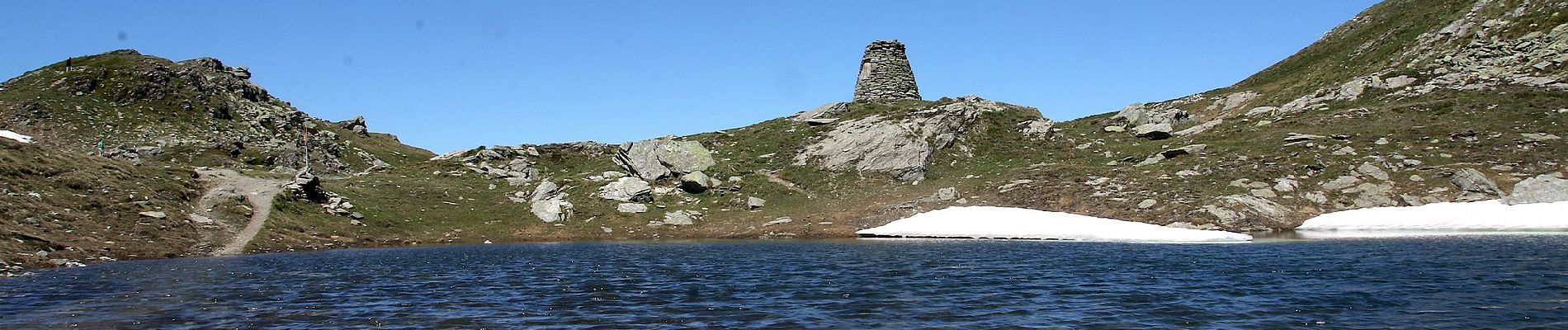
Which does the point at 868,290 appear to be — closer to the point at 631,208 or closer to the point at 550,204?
the point at 631,208

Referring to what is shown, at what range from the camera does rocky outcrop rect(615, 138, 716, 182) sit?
7294 cm

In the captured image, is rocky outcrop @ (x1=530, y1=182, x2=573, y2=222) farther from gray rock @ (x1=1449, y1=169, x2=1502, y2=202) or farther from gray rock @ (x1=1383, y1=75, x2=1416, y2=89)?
gray rock @ (x1=1383, y1=75, x2=1416, y2=89)

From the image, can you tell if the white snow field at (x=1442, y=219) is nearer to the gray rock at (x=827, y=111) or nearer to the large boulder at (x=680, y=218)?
the large boulder at (x=680, y=218)

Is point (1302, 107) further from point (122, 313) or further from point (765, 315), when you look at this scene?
point (122, 313)

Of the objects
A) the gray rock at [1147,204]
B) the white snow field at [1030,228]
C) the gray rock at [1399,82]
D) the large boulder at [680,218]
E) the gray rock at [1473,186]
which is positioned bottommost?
the white snow field at [1030,228]

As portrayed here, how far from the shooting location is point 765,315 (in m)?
22.2

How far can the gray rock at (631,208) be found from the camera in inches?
2566

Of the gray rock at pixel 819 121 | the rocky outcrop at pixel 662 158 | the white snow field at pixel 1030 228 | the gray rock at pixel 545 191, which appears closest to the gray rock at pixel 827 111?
the gray rock at pixel 819 121

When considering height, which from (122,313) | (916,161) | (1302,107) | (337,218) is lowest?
(122,313)

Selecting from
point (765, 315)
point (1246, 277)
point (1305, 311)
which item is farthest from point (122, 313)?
point (1246, 277)

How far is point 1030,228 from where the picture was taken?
51531 millimetres

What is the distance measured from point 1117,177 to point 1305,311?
135ft

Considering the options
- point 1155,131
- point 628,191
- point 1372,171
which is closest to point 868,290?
point 1372,171

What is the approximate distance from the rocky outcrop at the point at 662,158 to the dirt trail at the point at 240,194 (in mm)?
24409
